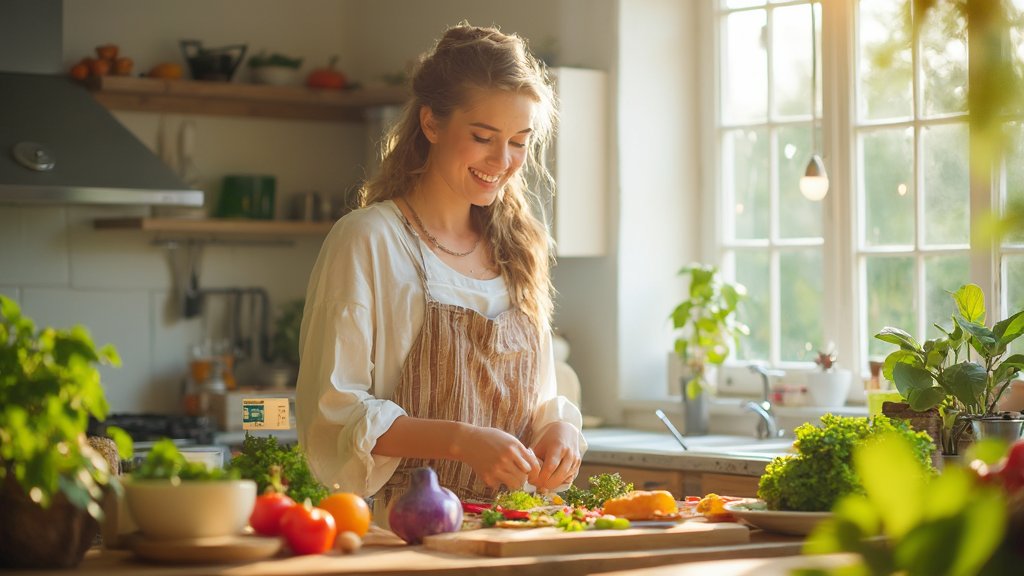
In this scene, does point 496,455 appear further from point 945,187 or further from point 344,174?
point 344,174

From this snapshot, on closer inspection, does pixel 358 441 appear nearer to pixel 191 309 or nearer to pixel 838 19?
pixel 838 19

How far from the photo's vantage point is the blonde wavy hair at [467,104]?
2424 mm

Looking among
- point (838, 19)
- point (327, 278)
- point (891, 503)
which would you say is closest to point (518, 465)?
point (327, 278)

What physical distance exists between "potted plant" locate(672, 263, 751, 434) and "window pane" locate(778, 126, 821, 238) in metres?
0.26

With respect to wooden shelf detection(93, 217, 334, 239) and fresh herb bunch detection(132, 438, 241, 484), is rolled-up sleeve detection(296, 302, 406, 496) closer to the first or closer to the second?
fresh herb bunch detection(132, 438, 241, 484)

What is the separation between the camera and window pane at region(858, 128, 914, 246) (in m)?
4.15

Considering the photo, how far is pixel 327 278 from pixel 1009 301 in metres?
2.31

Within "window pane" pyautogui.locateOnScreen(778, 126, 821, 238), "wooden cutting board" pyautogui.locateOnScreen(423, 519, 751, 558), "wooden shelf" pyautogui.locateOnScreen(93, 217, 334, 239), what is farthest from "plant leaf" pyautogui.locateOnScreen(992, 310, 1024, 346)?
"wooden shelf" pyautogui.locateOnScreen(93, 217, 334, 239)

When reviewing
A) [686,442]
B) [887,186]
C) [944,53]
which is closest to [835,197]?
[887,186]

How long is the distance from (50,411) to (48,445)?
0.14 ft

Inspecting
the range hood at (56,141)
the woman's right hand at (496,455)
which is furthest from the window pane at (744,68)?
the woman's right hand at (496,455)

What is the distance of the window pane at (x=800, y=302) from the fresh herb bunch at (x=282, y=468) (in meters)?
2.83

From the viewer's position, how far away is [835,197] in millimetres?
4285

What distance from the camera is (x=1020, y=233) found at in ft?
2.17
